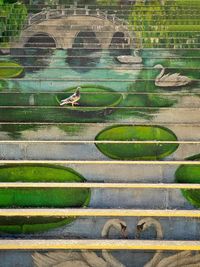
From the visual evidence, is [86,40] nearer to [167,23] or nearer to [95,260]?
[167,23]

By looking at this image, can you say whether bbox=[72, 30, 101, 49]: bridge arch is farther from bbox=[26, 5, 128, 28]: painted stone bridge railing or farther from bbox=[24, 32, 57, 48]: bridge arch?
bbox=[26, 5, 128, 28]: painted stone bridge railing

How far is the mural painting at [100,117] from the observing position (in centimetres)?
729

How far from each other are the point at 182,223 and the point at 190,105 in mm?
3032

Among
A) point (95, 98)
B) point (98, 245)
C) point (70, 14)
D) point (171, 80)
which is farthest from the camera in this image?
point (70, 14)

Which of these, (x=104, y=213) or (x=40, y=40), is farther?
(x=40, y=40)

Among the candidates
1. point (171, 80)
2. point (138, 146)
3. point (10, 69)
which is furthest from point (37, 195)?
point (171, 80)

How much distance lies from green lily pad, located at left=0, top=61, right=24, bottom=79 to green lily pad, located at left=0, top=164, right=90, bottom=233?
9.83ft

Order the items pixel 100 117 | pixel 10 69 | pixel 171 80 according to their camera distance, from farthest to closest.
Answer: pixel 10 69 < pixel 171 80 < pixel 100 117

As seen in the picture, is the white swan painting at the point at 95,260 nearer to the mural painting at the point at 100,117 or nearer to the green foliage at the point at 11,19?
the mural painting at the point at 100,117

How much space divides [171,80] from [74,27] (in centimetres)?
334

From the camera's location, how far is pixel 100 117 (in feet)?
30.2

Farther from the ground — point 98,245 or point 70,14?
point 70,14

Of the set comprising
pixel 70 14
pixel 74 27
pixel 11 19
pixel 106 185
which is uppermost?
pixel 70 14

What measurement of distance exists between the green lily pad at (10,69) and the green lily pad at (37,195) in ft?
9.83
